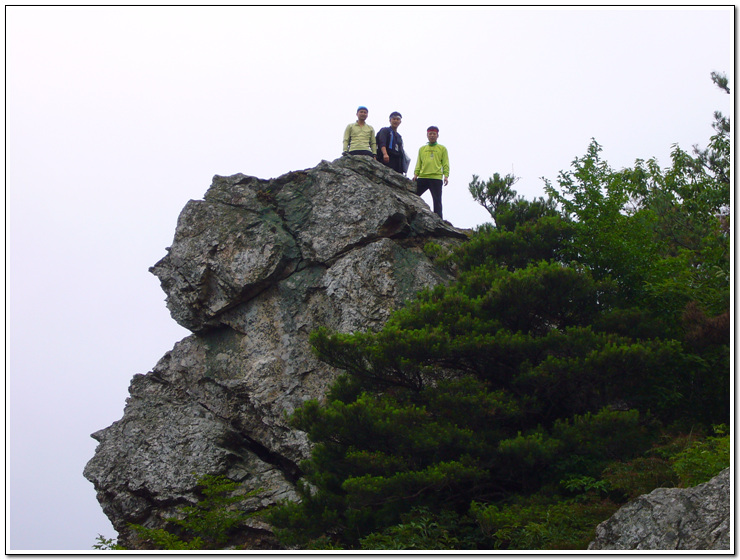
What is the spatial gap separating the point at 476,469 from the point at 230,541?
187 inches

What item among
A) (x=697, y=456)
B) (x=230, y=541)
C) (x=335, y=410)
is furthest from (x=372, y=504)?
(x=697, y=456)

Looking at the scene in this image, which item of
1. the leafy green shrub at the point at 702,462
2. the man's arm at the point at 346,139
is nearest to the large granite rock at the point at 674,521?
the leafy green shrub at the point at 702,462

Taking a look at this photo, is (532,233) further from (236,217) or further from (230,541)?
(230,541)

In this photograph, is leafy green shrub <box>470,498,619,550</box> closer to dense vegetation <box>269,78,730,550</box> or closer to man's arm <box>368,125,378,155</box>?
dense vegetation <box>269,78,730,550</box>

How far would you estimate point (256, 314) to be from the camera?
1547cm

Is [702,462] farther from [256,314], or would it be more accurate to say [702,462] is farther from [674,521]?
[256,314]

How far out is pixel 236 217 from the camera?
16.1m

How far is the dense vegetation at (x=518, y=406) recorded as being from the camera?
10.9 m

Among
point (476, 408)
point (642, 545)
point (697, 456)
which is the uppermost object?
point (476, 408)

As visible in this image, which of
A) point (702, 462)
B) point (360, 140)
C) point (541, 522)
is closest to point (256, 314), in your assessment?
point (360, 140)

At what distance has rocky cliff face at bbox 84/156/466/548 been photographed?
14383 millimetres

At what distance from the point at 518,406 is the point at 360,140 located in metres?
8.05

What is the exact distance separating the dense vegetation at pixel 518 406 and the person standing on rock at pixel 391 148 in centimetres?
431

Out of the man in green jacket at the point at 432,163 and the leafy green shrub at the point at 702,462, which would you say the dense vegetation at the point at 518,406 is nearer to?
the leafy green shrub at the point at 702,462
